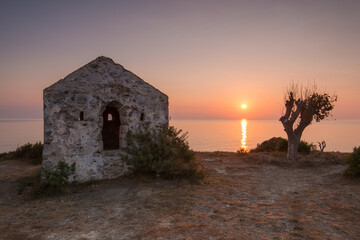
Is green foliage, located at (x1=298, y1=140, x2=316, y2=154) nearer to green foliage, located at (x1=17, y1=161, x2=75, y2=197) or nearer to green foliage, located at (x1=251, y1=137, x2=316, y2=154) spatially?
green foliage, located at (x1=251, y1=137, x2=316, y2=154)

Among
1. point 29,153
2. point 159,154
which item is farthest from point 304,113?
point 29,153

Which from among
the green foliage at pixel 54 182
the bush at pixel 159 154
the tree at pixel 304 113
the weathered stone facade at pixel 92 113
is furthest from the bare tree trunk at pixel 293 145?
the green foliage at pixel 54 182

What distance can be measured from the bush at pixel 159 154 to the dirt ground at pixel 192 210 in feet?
1.41

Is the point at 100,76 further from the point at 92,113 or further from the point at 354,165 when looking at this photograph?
the point at 354,165

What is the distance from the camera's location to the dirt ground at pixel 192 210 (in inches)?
176

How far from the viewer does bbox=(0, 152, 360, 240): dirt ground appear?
4.47 metres

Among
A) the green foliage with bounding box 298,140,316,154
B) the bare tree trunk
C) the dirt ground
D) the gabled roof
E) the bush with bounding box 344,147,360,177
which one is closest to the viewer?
the dirt ground

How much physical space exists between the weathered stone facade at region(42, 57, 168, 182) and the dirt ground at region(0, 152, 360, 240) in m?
0.81

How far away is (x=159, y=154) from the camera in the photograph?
8.33m

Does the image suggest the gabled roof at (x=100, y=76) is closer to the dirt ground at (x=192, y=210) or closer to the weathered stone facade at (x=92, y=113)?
the weathered stone facade at (x=92, y=113)

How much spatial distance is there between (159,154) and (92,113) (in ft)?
9.10

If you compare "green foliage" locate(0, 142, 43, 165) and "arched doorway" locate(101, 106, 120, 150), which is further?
"green foliage" locate(0, 142, 43, 165)

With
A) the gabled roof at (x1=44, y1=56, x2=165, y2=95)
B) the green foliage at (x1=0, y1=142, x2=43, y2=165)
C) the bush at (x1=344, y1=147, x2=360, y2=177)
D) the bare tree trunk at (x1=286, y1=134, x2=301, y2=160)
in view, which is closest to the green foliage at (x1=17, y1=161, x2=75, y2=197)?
the gabled roof at (x1=44, y1=56, x2=165, y2=95)

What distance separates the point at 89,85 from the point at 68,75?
0.74 meters
